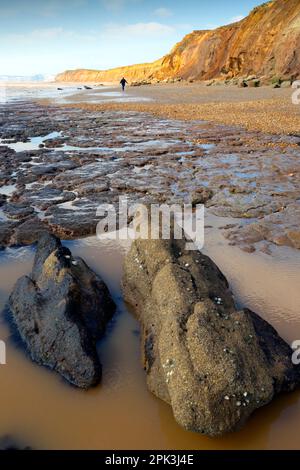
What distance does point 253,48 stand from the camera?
39938mm

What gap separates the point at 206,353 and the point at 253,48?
43.1 meters

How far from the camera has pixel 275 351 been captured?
10.6 ft

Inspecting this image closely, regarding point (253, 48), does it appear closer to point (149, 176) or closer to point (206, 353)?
point (149, 176)

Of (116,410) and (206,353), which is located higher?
(206,353)

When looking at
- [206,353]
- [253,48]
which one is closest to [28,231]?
[206,353]

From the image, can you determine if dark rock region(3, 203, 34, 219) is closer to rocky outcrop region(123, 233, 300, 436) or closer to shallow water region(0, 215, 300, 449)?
shallow water region(0, 215, 300, 449)

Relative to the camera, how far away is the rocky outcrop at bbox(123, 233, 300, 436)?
2.74m

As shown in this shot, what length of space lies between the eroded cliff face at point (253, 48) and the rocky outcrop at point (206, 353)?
32158 millimetres

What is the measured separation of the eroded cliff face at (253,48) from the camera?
33750 mm

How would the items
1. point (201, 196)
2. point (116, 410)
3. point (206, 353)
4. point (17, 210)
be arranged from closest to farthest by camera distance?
1. point (206, 353)
2. point (116, 410)
3. point (17, 210)
4. point (201, 196)

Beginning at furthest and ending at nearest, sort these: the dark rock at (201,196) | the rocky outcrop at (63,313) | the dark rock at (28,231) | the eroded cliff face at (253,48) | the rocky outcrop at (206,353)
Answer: the eroded cliff face at (253,48)
the dark rock at (201,196)
the dark rock at (28,231)
the rocky outcrop at (63,313)
the rocky outcrop at (206,353)

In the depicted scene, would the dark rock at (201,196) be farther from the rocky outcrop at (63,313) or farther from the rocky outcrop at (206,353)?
the rocky outcrop at (206,353)

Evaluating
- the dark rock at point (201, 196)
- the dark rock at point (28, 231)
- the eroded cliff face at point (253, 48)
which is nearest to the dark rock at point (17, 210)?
the dark rock at point (28, 231)
